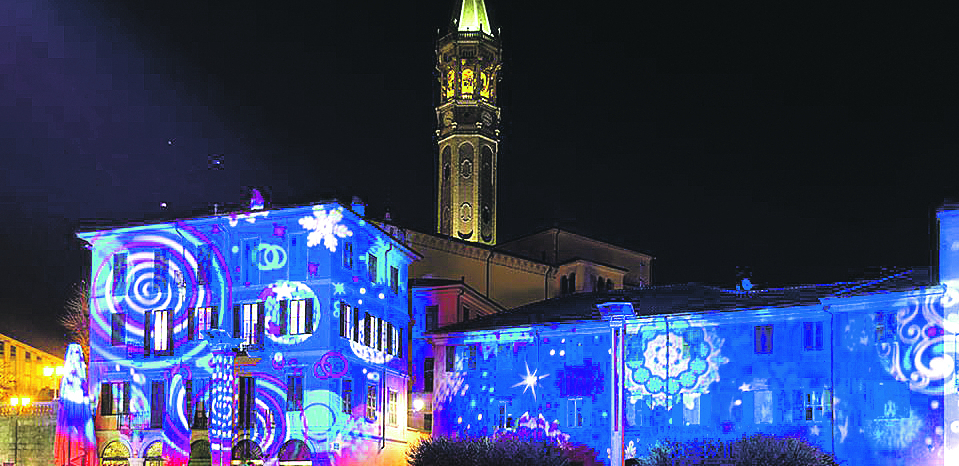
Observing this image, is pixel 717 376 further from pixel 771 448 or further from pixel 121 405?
pixel 121 405

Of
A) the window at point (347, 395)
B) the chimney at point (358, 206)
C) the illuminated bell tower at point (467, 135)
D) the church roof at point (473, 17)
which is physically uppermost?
the church roof at point (473, 17)

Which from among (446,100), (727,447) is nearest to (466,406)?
(727,447)

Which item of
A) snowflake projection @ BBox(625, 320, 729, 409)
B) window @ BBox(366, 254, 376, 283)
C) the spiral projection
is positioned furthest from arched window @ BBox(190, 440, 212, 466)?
snowflake projection @ BBox(625, 320, 729, 409)

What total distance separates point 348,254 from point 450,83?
49.3 metres

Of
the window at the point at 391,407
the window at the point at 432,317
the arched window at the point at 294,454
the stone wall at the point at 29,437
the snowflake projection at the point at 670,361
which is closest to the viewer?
the arched window at the point at 294,454

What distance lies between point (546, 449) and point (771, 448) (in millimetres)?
9119

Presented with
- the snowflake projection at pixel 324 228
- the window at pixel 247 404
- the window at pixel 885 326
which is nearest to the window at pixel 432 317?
the snowflake projection at pixel 324 228

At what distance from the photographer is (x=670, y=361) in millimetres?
49125

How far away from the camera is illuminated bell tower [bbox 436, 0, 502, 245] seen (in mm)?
94188

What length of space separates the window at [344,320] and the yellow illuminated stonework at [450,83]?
49.5 meters

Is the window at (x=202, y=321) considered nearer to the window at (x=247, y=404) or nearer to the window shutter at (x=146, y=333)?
the window shutter at (x=146, y=333)

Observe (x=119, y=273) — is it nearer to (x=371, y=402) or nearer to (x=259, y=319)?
(x=259, y=319)

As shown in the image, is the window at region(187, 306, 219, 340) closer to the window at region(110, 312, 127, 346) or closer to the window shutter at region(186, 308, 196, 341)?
the window shutter at region(186, 308, 196, 341)

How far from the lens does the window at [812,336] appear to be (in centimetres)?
4631
